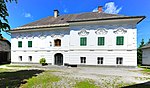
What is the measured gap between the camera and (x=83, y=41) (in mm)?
21625

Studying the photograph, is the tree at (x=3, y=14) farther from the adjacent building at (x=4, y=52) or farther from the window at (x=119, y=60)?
the adjacent building at (x=4, y=52)

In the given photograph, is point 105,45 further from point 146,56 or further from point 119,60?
point 146,56

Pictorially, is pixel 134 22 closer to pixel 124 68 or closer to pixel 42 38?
pixel 124 68

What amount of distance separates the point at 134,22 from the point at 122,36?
2415mm

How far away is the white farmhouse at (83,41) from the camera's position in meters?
19.8

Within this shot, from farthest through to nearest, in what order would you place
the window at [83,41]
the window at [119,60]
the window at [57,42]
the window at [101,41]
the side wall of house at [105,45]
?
the window at [57,42] → the window at [83,41] → the window at [101,41] → the window at [119,60] → the side wall of house at [105,45]

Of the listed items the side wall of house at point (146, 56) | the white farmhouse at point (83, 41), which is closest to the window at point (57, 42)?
the white farmhouse at point (83, 41)

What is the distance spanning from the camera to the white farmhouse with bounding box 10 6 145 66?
1984 centimetres

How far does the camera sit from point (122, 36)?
65.7ft

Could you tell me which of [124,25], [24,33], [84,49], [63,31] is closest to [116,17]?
[124,25]

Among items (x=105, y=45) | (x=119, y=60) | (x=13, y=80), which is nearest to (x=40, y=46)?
(x=105, y=45)

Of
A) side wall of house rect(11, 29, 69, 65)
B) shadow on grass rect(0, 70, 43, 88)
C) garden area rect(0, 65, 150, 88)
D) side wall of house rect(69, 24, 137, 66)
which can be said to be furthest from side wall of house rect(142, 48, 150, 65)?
shadow on grass rect(0, 70, 43, 88)

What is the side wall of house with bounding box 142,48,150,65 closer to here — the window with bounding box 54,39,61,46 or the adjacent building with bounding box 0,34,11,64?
the window with bounding box 54,39,61,46

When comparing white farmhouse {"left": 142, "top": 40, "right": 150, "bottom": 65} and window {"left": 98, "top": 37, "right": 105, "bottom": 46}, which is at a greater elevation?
window {"left": 98, "top": 37, "right": 105, "bottom": 46}
